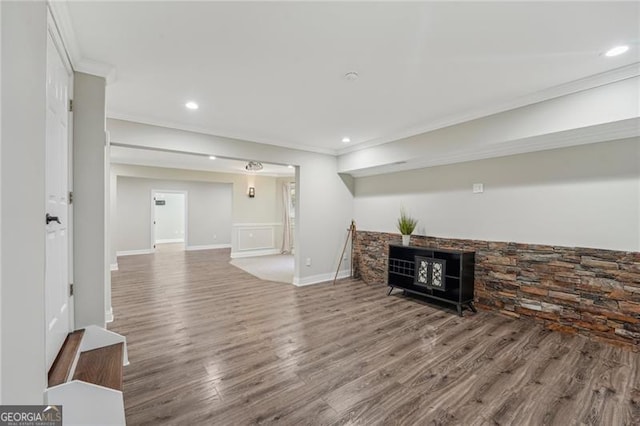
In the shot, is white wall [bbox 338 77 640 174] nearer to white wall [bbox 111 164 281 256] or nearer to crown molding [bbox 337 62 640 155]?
crown molding [bbox 337 62 640 155]

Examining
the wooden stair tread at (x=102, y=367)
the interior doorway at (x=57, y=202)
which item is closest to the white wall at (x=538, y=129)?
the interior doorway at (x=57, y=202)

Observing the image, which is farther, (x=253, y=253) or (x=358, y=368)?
(x=253, y=253)

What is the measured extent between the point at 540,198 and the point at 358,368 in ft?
9.72

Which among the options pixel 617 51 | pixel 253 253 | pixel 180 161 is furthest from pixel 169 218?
pixel 617 51

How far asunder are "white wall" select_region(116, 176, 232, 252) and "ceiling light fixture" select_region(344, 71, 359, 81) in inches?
327

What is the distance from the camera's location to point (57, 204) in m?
1.82

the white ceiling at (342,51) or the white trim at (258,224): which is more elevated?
the white ceiling at (342,51)

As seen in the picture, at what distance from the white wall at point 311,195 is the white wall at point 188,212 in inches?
232

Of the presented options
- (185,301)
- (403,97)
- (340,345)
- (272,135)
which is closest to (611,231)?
(403,97)

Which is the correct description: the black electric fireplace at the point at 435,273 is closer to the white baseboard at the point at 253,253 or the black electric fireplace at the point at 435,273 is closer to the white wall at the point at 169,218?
the white baseboard at the point at 253,253

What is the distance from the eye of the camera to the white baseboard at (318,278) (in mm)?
4926

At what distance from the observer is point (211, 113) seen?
3371 millimetres

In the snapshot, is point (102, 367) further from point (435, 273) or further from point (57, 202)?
point (435, 273)

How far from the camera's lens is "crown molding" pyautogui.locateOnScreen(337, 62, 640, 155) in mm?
2320
